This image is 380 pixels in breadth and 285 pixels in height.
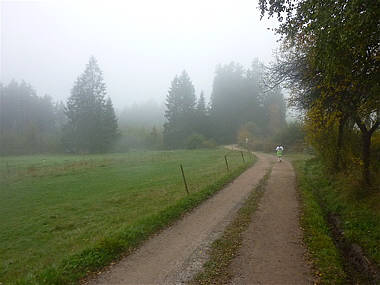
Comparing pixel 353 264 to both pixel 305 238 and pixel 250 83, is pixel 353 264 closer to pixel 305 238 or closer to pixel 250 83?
pixel 305 238

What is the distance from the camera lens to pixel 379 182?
9555mm

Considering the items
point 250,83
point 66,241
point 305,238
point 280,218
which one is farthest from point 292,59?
point 250,83

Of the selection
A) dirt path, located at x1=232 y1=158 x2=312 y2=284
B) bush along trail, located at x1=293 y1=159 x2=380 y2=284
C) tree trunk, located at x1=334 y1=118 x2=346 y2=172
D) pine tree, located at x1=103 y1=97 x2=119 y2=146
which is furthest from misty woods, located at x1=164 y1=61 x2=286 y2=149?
dirt path, located at x1=232 y1=158 x2=312 y2=284

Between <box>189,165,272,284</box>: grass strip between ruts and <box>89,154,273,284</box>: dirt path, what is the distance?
18cm

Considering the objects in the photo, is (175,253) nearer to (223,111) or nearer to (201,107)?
(201,107)

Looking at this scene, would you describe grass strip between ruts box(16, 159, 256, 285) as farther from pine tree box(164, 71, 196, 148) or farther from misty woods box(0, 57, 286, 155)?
pine tree box(164, 71, 196, 148)

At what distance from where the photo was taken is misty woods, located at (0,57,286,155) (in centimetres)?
5500

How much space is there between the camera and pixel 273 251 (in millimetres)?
5645

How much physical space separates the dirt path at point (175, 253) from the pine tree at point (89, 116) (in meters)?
50.2

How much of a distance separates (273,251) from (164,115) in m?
59.2

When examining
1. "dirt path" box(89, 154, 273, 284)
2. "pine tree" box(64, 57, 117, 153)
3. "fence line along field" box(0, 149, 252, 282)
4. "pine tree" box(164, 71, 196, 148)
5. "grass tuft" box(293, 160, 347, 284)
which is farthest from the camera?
"pine tree" box(164, 71, 196, 148)

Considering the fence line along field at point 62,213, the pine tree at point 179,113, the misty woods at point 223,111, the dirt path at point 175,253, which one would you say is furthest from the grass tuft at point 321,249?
the pine tree at point 179,113

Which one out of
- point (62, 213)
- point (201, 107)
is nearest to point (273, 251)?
point (62, 213)

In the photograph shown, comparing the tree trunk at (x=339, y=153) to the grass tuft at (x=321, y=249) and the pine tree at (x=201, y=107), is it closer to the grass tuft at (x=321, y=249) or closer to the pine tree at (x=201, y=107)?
the grass tuft at (x=321, y=249)
